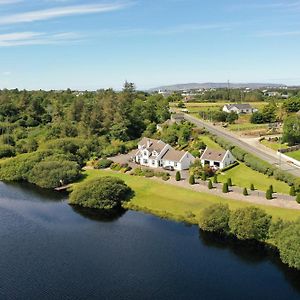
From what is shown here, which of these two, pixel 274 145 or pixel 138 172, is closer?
pixel 138 172

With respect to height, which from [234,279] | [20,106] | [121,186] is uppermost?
[20,106]

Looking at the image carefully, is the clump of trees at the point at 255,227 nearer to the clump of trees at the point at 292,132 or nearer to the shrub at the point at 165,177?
the shrub at the point at 165,177

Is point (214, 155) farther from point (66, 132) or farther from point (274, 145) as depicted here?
point (66, 132)

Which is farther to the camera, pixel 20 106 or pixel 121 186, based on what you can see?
pixel 20 106

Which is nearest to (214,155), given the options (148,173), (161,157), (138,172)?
(161,157)

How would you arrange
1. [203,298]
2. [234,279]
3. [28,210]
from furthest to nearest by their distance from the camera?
1. [28,210]
2. [234,279]
3. [203,298]

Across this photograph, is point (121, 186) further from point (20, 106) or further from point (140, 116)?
point (20, 106)

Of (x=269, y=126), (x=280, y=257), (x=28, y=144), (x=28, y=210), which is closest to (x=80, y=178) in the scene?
(x=28, y=210)
